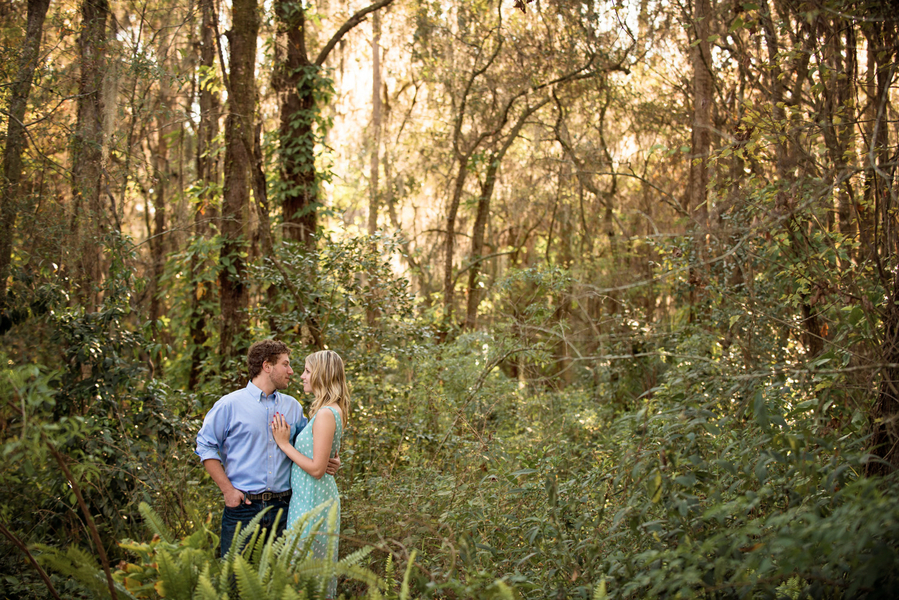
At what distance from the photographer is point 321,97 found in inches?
412

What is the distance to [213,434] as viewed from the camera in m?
3.79

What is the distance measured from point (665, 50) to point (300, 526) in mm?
14075

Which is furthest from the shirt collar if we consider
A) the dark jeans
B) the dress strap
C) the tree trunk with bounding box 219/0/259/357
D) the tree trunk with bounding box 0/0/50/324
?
the tree trunk with bounding box 219/0/259/357

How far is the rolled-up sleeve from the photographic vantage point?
3.76 meters

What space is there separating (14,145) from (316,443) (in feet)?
16.1

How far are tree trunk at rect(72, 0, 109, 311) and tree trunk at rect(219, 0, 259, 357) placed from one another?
1455 mm

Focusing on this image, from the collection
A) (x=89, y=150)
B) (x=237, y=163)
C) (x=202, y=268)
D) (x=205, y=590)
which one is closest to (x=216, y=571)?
(x=205, y=590)

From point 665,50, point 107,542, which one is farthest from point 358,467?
point 665,50

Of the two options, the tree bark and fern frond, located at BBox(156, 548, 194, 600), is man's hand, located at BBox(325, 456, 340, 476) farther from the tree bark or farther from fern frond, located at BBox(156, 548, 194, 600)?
the tree bark

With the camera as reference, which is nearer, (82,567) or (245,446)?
(82,567)

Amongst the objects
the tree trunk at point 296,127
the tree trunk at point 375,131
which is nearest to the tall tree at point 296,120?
the tree trunk at point 296,127

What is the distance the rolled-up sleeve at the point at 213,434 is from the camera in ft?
12.3

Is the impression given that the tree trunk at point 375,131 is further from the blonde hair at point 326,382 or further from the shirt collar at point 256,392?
the blonde hair at point 326,382

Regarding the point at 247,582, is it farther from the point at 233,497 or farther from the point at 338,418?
the point at 338,418
